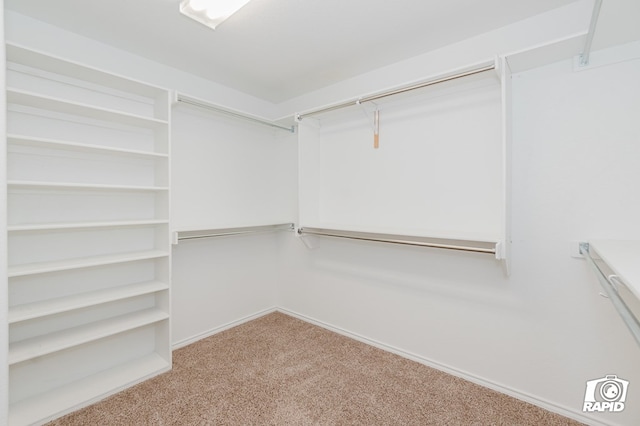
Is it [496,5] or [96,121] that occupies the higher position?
[496,5]

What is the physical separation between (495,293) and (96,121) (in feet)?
9.78

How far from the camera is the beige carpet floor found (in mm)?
1747

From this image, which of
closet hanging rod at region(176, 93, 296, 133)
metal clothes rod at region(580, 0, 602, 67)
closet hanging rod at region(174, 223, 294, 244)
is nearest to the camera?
metal clothes rod at region(580, 0, 602, 67)

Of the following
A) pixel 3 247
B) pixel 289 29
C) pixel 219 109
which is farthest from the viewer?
pixel 219 109

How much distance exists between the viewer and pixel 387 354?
2457 mm

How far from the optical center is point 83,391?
6.32ft

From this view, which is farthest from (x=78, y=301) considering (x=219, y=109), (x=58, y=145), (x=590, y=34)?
(x=590, y=34)

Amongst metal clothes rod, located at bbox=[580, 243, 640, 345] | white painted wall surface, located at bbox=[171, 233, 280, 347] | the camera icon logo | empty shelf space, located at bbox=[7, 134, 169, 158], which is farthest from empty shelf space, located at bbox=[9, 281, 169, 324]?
the camera icon logo

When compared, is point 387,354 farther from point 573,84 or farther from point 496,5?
point 496,5

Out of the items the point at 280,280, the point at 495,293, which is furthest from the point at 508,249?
the point at 280,280

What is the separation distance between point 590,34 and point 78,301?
3232mm

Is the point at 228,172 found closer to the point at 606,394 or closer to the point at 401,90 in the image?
the point at 401,90

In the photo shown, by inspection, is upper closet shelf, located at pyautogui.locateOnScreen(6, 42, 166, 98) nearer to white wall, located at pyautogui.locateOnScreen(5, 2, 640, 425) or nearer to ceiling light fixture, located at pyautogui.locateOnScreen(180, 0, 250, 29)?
white wall, located at pyautogui.locateOnScreen(5, 2, 640, 425)

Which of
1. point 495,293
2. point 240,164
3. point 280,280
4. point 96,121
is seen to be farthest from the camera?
point 280,280
